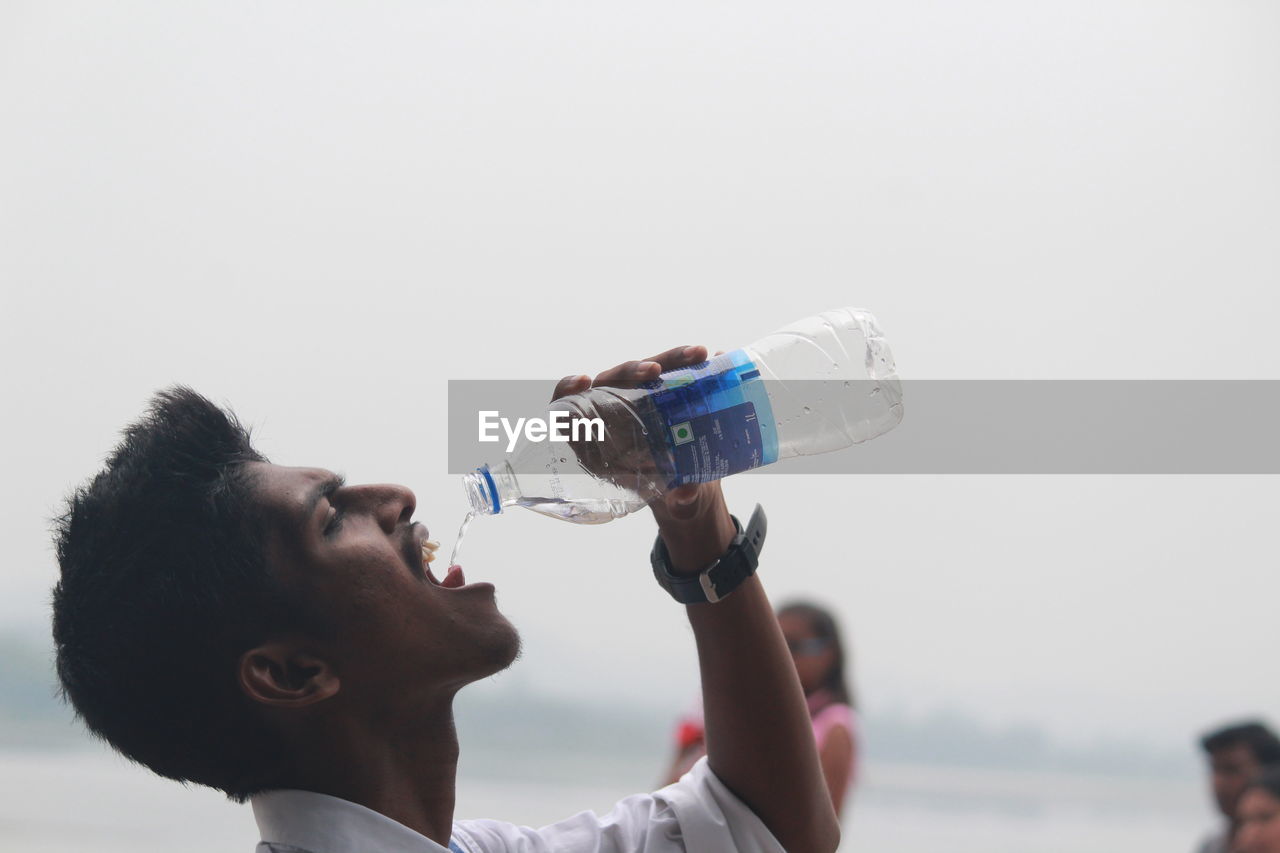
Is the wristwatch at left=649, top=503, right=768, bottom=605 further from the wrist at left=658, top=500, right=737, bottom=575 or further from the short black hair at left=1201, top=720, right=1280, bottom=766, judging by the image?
the short black hair at left=1201, top=720, right=1280, bottom=766

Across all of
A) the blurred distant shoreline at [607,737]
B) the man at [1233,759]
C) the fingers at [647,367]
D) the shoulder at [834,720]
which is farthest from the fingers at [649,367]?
the man at [1233,759]

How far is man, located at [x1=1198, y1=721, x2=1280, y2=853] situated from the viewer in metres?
1.96

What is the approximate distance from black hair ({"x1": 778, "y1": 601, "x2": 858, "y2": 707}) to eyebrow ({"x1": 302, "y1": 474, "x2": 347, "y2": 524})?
3.43ft

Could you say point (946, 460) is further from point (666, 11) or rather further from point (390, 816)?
point (390, 816)

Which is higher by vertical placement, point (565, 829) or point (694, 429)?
point (694, 429)

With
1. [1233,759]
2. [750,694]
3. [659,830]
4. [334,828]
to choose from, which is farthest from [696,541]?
[1233,759]

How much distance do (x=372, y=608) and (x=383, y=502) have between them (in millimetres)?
93

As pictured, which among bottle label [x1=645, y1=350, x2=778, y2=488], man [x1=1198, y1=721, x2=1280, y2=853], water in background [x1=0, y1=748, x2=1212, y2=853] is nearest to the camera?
bottle label [x1=645, y1=350, x2=778, y2=488]

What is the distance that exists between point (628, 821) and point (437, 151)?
1691 millimetres

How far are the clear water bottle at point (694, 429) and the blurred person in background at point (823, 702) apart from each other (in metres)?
0.58

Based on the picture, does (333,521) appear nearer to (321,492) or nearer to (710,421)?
(321,492)

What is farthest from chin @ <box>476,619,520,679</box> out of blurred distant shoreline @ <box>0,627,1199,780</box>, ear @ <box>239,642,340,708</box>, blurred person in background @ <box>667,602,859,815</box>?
blurred distant shoreline @ <box>0,627,1199,780</box>

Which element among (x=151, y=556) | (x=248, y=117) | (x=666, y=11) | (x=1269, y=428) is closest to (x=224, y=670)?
(x=151, y=556)

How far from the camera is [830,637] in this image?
5.55 feet
